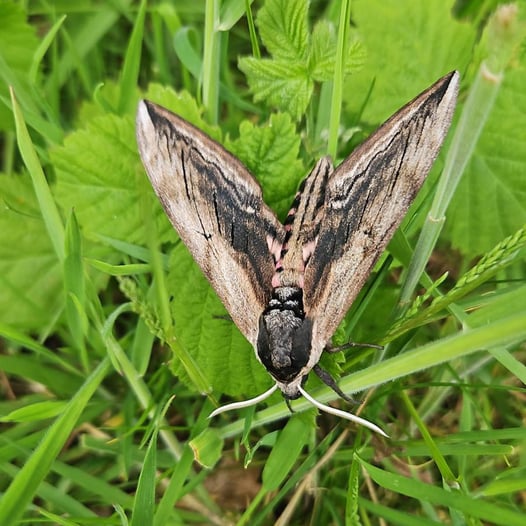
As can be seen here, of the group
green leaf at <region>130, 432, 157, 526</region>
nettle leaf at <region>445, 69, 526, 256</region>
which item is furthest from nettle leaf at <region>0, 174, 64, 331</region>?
nettle leaf at <region>445, 69, 526, 256</region>

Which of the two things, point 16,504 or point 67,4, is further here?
point 67,4

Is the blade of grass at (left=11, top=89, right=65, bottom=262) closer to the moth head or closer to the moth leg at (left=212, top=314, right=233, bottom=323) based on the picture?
the moth leg at (left=212, top=314, right=233, bottom=323)

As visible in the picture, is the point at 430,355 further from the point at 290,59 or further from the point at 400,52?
the point at 400,52

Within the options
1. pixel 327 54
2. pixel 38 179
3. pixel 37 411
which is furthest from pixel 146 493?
pixel 327 54

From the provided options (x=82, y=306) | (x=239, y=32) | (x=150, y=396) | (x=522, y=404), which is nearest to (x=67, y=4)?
(x=239, y=32)

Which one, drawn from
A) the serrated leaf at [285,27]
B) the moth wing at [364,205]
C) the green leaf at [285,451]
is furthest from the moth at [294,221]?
the serrated leaf at [285,27]

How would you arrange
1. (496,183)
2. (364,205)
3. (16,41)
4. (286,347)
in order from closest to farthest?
(286,347), (364,205), (496,183), (16,41)

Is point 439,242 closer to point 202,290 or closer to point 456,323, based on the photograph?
point 456,323
